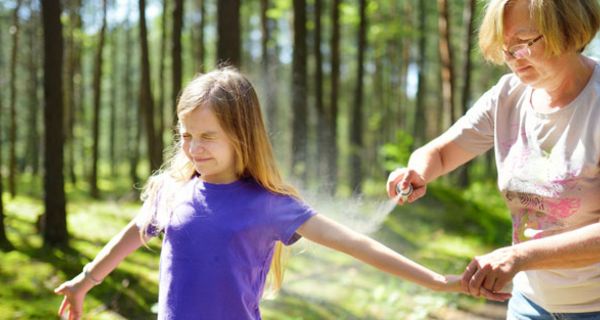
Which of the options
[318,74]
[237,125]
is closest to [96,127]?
[318,74]

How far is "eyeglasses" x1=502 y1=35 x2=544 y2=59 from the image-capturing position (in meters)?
1.98

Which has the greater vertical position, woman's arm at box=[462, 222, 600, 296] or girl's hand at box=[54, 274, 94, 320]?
woman's arm at box=[462, 222, 600, 296]

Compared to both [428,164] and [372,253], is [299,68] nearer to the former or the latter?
[428,164]

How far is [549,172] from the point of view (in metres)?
2.04

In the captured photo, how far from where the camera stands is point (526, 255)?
181 centimetres

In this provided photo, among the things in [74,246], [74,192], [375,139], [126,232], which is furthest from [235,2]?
[375,139]

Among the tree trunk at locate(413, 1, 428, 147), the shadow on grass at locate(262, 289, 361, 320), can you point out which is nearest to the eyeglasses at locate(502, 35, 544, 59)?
the shadow on grass at locate(262, 289, 361, 320)

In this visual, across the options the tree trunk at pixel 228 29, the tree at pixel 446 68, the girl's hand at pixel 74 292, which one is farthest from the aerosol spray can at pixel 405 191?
the tree at pixel 446 68

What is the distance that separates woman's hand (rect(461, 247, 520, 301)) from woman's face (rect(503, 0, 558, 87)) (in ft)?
1.91

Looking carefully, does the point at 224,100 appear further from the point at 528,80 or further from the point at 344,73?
the point at 344,73

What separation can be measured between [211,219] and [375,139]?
127 ft

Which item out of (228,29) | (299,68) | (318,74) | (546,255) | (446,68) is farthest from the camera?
(318,74)

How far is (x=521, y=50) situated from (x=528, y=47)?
0.03m

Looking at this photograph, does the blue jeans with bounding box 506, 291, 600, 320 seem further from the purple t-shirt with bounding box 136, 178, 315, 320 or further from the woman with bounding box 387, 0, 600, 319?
the purple t-shirt with bounding box 136, 178, 315, 320
